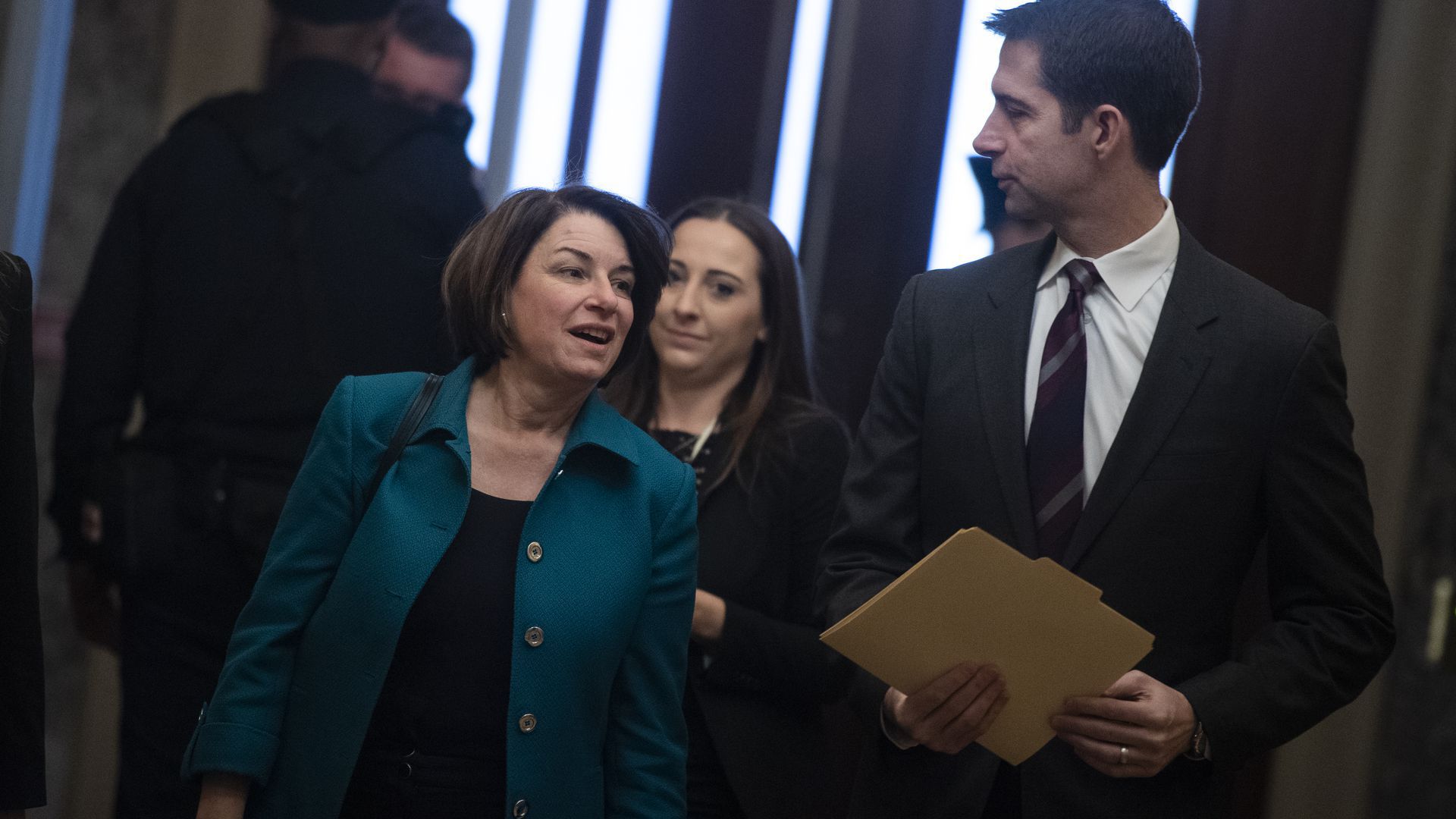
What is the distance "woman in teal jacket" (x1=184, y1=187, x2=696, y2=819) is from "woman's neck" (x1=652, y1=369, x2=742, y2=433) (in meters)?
0.68

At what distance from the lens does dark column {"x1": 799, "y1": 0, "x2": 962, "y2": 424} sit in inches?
151

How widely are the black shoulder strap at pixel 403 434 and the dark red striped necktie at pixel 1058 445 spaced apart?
0.86 m

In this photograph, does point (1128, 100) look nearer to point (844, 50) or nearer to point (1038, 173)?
point (1038, 173)

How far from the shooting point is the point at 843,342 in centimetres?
384

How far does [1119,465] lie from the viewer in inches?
73.0

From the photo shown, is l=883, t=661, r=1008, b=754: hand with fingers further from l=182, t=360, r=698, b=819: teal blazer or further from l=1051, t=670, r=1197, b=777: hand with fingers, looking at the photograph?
l=182, t=360, r=698, b=819: teal blazer

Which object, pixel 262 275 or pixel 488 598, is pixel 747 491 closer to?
pixel 488 598

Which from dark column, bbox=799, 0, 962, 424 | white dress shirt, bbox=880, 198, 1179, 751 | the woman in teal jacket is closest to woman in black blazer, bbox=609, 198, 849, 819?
the woman in teal jacket

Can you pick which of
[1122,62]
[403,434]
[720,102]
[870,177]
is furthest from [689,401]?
Answer: [720,102]

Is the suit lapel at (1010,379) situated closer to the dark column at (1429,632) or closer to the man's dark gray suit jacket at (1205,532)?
the man's dark gray suit jacket at (1205,532)

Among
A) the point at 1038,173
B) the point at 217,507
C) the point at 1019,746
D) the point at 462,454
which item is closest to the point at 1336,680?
the point at 1019,746

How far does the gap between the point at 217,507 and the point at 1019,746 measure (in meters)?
1.70

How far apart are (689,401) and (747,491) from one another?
0.94ft

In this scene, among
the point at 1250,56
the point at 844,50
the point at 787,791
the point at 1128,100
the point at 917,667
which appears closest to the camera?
Answer: the point at 917,667
